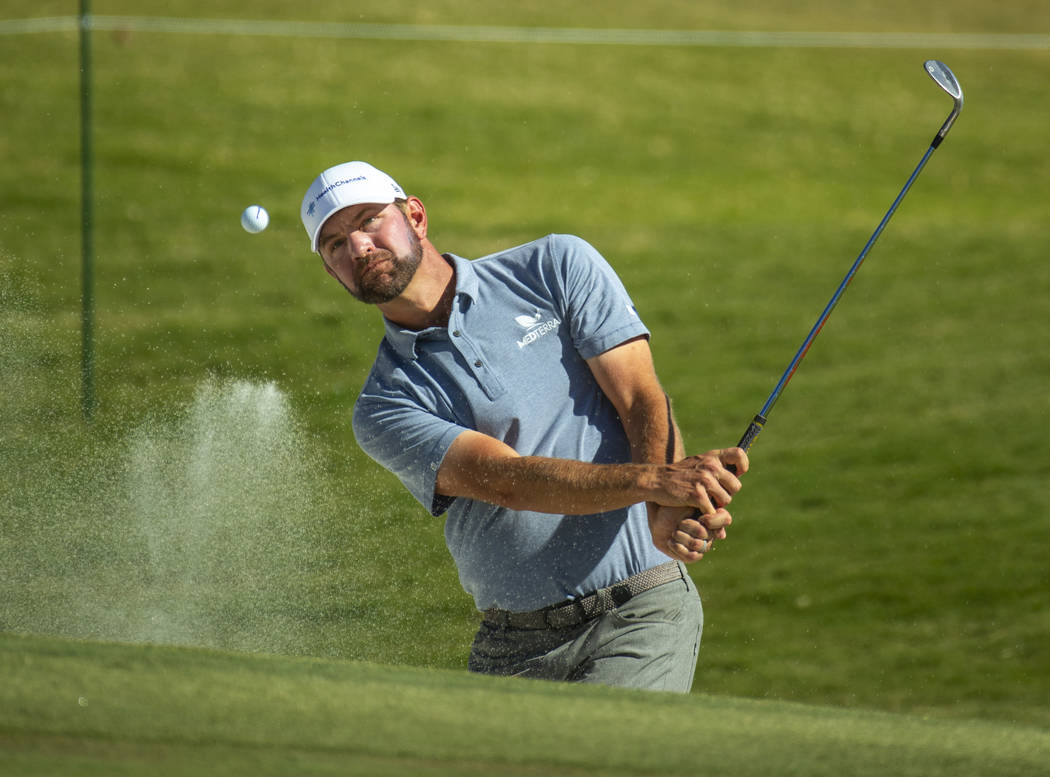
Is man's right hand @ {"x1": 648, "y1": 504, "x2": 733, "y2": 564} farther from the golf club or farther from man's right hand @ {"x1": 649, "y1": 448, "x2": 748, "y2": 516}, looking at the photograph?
the golf club

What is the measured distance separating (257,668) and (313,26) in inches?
504

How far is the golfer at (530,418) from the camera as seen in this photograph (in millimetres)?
2887

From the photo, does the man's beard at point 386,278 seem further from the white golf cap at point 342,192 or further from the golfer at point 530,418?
the white golf cap at point 342,192

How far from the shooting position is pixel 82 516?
4.33 m

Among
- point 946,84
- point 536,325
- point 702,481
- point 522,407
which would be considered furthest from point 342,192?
point 946,84

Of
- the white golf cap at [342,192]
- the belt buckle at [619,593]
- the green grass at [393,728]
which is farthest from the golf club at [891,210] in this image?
the green grass at [393,728]

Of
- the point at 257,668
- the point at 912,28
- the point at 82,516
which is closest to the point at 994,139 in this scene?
the point at 912,28

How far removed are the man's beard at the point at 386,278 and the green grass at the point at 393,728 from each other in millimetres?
1168

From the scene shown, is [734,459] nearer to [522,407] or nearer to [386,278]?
[522,407]

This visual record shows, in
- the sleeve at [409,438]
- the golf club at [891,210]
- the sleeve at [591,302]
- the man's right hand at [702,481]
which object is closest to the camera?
the man's right hand at [702,481]

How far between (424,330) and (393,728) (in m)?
1.39

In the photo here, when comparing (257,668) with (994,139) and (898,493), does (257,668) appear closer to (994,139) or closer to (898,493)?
(898,493)

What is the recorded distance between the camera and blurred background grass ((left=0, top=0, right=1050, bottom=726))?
457 cm

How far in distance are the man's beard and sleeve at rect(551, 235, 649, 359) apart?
329 mm
